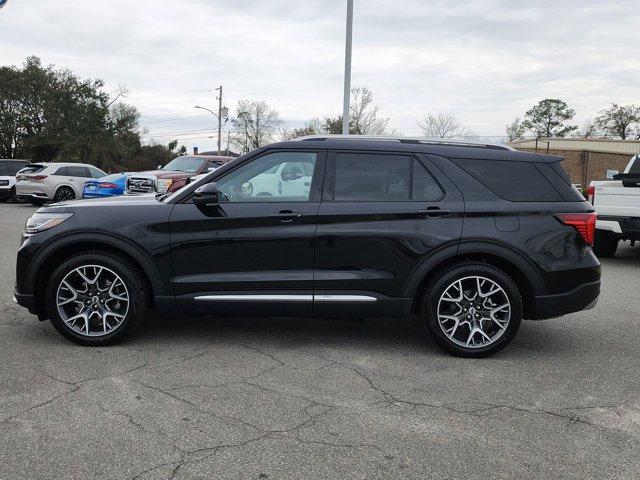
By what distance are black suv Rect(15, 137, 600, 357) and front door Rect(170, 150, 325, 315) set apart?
11 mm

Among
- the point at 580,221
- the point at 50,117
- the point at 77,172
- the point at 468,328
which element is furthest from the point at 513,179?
the point at 50,117

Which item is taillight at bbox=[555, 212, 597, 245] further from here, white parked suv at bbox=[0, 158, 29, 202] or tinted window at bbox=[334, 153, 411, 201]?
white parked suv at bbox=[0, 158, 29, 202]

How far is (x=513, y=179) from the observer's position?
4.75 metres

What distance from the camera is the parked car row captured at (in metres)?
15.1

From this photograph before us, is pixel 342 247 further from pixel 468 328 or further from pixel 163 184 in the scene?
pixel 163 184

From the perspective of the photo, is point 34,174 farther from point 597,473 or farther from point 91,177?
point 597,473

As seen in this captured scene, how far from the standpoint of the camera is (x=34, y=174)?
20.4 meters

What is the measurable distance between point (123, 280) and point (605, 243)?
887 cm

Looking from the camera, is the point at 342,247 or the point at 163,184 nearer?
the point at 342,247

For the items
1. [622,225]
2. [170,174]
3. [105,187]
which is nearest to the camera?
[622,225]

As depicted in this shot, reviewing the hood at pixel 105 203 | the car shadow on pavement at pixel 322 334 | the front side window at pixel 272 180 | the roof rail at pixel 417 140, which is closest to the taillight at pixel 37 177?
the car shadow on pavement at pixel 322 334

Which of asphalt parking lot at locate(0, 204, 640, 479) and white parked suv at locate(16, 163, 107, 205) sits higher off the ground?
white parked suv at locate(16, 163, 107, 205)

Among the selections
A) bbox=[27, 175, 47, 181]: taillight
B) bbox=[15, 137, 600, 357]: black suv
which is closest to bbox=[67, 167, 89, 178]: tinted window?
bbox=[27, 175, 47, 181]: taillight

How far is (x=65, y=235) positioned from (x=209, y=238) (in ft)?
3.79
